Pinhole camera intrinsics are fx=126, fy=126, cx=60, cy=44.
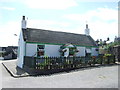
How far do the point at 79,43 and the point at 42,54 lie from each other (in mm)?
7173

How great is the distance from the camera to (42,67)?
11.6 m

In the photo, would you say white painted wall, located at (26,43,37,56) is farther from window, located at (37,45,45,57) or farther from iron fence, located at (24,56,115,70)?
iron fence, located at (24,56,115,70)

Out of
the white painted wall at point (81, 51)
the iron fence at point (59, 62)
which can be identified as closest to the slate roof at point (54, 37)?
the white painted wall at point (81, 51)

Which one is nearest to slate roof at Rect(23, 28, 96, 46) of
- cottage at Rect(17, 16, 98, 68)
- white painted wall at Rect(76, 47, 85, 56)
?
cottage at Rect(17, 16, 98, 68)

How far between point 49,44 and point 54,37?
239 centimetres

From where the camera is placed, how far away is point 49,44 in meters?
17.6

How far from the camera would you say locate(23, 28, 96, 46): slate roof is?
679 inches

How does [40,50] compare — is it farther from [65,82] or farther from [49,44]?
[65,82]

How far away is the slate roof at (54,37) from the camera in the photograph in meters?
17.2

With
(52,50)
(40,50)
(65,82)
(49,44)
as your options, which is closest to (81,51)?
(52,50)

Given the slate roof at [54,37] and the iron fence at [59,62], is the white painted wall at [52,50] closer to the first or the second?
the slate roof at [54,37]

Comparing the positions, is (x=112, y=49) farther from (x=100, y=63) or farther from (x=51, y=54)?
(x=51, y=54)

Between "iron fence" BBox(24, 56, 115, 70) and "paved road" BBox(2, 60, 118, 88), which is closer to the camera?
"paved road" BBox(2, 60, 118, 88)

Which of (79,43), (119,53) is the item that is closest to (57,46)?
(79,43)
